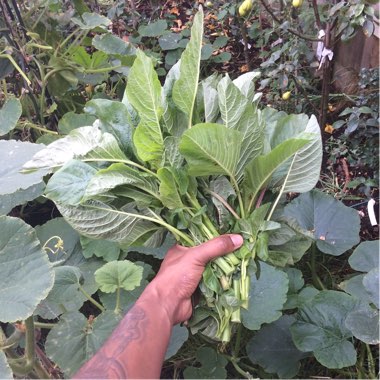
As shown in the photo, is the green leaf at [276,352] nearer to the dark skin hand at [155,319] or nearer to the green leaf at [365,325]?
the green leaf at [365,325]

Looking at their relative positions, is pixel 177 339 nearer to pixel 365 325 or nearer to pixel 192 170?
pixel 365 325

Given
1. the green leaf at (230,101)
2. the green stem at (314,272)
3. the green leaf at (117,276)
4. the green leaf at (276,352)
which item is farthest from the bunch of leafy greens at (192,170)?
the green stem at (314,272)

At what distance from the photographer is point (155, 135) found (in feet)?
3.02

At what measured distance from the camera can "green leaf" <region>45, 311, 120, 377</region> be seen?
3.43ft

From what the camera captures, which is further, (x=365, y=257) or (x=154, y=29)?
(x=154, y=29)

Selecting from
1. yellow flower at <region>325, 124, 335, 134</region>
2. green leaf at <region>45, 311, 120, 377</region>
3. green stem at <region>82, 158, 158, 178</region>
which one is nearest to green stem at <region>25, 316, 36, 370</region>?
green leaf at <region>45, 311, 120, 377</region>

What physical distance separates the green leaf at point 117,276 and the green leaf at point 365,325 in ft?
1.64

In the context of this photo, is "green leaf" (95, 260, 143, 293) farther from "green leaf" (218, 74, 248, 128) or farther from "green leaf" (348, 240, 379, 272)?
"green leaf" (348, 240, 379, 272)

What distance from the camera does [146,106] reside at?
915mm

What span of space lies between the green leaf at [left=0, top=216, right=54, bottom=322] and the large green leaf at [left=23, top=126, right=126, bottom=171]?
124 millimetres

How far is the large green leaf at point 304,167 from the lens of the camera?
2.97ft

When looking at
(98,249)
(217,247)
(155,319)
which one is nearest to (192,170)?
(217,247)

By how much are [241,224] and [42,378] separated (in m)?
0.53

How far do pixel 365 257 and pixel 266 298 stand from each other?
307mm
